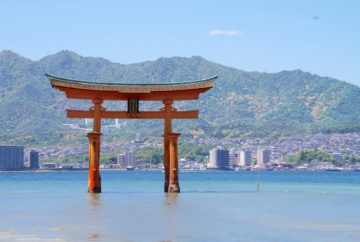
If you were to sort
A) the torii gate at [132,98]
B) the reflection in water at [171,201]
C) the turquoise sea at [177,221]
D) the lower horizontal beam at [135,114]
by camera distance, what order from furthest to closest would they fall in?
the lower horizontal beam at [135,114]
the torii gate at [132,98]
the reflection in water at [171,201]
the turquoise sea at [177,221]

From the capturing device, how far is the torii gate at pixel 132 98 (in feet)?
154

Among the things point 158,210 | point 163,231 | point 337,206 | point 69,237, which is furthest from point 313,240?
point 337,206

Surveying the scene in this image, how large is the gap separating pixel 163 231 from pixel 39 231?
412 cm

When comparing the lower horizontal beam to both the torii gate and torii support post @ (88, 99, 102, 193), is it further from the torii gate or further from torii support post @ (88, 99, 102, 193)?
torii support post @ (88, 99, 102, 193)

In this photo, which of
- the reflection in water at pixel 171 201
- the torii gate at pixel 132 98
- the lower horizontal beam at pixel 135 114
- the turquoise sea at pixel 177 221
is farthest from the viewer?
the lower horizontal beam at pixel 135 114

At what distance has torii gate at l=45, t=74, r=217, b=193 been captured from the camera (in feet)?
154

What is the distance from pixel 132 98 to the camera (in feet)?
160

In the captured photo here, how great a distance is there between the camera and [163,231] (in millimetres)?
26859

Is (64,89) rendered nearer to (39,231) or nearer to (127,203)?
(127,203)

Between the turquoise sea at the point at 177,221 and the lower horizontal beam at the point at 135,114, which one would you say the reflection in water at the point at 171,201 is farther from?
the lower horizontal beam at the point at 135,114

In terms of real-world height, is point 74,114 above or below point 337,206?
above

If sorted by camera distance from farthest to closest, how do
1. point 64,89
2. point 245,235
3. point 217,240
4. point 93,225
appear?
point 64,89 → point 93,225 → point 245,235 → point 217,240

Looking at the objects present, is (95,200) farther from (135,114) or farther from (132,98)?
(132,98)

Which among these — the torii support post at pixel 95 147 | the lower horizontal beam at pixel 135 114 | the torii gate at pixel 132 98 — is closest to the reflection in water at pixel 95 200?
the torii gate at pixel 132 98
